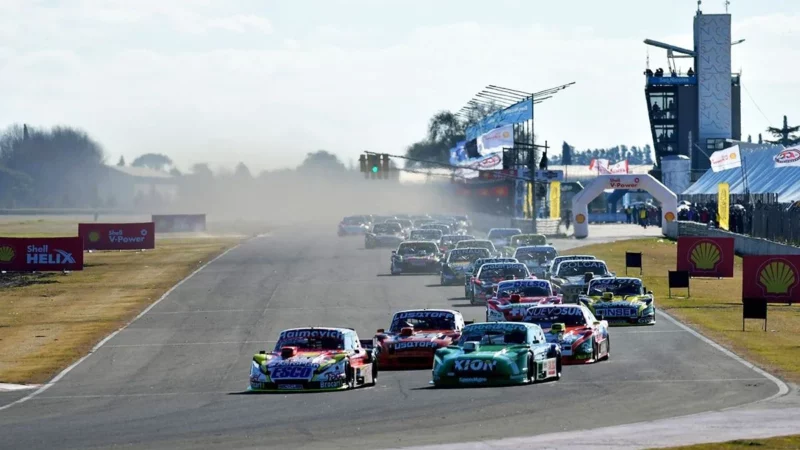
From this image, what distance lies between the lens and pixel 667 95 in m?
138

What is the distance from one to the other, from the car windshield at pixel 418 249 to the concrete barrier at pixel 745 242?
1499cm

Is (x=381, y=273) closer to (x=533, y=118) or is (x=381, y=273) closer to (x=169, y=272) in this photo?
(x=169, y=272)

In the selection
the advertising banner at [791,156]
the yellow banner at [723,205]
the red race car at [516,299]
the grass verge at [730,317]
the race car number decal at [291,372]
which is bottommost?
the grass verge at [730,317]

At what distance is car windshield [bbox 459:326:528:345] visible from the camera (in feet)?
87.0

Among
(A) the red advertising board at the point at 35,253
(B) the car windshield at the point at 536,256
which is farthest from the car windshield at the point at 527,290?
(A) the red advertising board at the point at 35,253

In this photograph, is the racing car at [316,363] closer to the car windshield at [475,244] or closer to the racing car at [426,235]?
the car windshield at [475,244]

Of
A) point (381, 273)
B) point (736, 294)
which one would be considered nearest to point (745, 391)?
point (736, 294)

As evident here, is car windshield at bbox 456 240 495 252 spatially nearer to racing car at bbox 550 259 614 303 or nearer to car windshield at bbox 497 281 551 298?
racing car at bbox 550 259 614 303

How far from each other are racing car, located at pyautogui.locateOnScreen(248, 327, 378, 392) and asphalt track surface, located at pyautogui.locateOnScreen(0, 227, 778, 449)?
1.64ft

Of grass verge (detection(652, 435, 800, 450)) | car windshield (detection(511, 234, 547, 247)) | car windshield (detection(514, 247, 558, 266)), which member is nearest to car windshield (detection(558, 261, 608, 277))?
car windshield (detection(514, 247, 558, 266))

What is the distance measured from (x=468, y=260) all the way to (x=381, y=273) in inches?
335

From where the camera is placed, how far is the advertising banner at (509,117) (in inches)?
3623

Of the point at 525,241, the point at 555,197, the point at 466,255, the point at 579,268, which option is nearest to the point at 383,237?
the point at 525,241

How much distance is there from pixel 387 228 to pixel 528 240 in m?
19.3
